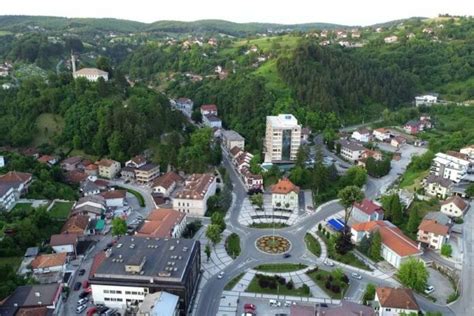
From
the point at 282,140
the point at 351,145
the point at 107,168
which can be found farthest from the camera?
the point at 351,145

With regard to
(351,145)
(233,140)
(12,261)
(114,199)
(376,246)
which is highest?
(233,140)

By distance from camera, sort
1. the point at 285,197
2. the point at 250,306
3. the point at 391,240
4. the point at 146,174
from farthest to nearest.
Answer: the point at 146,174, the point at 285,197, the point at 391,240, the point at 250,306

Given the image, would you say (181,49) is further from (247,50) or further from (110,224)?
(110,224)

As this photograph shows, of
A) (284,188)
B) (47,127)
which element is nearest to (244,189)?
(284,188)

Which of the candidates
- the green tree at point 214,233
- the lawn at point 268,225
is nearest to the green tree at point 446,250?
the lawn at point 268,225

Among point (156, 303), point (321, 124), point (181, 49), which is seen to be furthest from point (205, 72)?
point (156, 303)

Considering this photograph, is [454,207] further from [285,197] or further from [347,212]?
[285,197]
